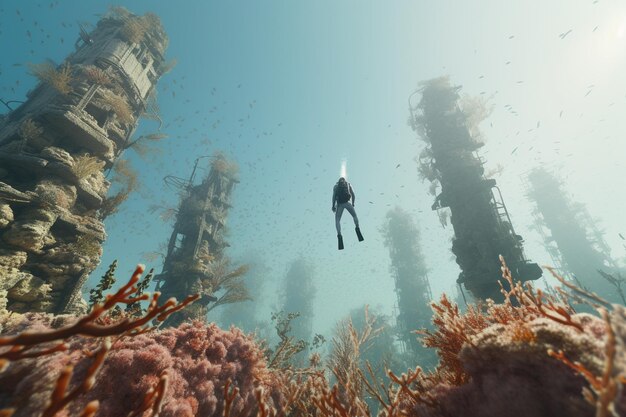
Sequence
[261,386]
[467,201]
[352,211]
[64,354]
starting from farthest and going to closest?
1. [467,201]
2. [352,211]
3. [64,354]
4. [261,386]

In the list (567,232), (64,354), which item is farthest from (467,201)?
(567,232)

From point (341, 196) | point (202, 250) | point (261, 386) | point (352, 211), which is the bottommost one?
point (261, 386)

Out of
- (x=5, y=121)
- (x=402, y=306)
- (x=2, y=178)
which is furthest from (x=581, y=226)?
(x=5, y=121)

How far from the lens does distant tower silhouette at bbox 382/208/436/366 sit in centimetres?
3294

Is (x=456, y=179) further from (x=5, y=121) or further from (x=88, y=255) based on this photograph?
(x=5, y=121)

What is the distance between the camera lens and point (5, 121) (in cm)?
1561

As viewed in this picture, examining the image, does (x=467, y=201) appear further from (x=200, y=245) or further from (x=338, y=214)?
(x=200, y=245)

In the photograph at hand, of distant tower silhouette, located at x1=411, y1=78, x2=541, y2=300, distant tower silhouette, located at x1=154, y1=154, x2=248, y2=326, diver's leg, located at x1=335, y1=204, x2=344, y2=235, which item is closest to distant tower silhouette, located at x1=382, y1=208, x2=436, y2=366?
distant tower silhouette, located at x1=411, y1=78, x2=541, y2=300

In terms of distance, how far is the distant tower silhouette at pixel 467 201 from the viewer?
17.7m

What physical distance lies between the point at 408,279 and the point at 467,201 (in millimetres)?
20380

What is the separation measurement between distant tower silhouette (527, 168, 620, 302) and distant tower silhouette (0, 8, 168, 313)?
51274 millimetres

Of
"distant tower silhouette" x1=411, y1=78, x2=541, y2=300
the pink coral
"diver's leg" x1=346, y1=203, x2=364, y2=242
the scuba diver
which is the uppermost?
"distant tower silhouette" x1=411, y1=78, x2=541, y2=300

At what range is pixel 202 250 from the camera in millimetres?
20938

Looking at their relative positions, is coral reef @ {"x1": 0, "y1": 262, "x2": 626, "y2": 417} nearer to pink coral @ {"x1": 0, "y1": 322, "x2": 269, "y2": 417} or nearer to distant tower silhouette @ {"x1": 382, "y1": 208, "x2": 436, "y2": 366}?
pink coral @ {"x1": 0, "y1": 322, "x2": 269, "y2": 417}
